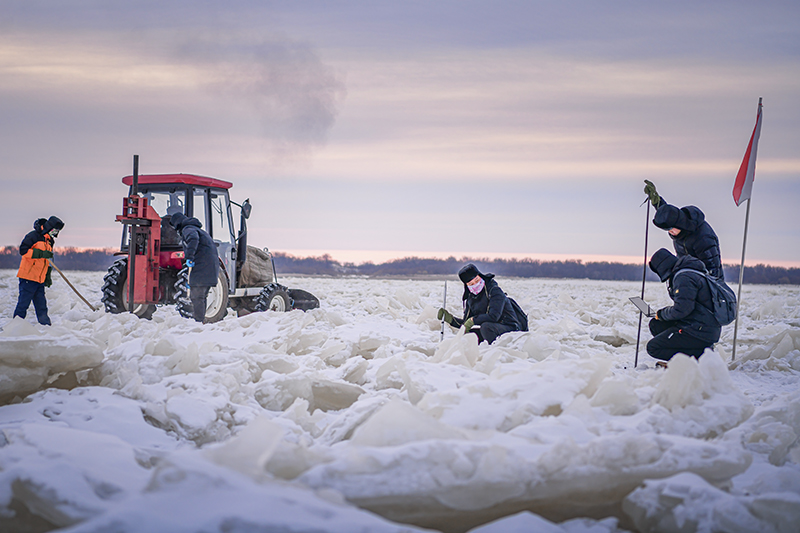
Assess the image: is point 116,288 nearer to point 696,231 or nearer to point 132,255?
point 132,255

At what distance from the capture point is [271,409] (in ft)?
11.8

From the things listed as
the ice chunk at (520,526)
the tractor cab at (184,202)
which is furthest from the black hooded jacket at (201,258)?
the ice chunk at (520,526)

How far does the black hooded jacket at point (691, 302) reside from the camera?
4.75 m

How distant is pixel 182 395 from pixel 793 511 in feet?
10.0

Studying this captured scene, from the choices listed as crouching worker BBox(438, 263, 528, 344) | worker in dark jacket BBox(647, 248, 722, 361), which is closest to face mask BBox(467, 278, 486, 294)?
crouching worker BBox(438, 263, 528, 344)

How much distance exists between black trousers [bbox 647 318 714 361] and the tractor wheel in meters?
6.36

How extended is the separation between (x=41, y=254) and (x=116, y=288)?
3.68 feet

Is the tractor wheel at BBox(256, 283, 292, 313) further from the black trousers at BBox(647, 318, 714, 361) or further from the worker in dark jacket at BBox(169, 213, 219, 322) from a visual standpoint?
the black trousers at BBox(647, 318, 714, 361)

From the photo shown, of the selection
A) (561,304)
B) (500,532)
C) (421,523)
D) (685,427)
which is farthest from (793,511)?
(561,304)

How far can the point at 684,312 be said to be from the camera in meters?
4.76

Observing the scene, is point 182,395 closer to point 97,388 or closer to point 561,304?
point 97,388

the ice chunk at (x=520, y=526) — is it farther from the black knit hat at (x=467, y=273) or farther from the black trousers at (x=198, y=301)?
the black trousers at (x=198, y=301)

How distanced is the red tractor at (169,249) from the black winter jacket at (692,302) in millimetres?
6097

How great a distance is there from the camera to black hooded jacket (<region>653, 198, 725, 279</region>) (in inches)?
199
